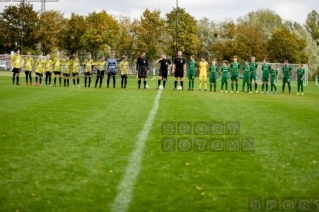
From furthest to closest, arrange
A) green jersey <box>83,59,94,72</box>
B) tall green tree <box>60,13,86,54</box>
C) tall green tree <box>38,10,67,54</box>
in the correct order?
tall green tree <box>60,13,86,54</box>, tall green tree <box>38,10,67,54</box>, green jersey <box>83,59,94,72</box>

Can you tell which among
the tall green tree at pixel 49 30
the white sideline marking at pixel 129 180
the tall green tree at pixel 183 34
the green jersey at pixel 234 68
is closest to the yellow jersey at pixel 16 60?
the green jersey at pixel 234 68

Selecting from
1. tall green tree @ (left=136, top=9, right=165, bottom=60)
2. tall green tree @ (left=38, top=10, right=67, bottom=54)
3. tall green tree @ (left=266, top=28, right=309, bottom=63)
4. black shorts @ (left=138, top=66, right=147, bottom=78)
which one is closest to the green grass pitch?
black shorts @ (left=138, top=66, right=147, bottom=78)

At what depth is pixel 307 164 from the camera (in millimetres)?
6070

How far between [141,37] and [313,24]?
6594 cm

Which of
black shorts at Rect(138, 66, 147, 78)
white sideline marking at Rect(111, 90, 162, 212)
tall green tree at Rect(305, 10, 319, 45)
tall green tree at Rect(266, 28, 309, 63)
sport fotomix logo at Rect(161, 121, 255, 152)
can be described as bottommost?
white sideline marking at Rect(111, 90, 162, 212)

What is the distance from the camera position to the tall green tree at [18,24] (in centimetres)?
Answer: 5481

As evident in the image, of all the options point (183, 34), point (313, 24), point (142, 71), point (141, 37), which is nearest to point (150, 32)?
point (141, 37)

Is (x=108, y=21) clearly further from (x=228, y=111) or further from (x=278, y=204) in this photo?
(x=278, y=204)

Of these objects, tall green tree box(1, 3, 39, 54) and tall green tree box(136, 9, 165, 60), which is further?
tall green tree box(136, 9, 165, 60)

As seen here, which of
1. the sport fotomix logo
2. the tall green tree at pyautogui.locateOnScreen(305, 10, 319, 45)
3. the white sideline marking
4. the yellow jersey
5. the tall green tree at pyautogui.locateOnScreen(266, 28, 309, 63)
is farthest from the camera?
the tall green tree at pyautogui.locateOnScreen(305, 10, 319, 45)

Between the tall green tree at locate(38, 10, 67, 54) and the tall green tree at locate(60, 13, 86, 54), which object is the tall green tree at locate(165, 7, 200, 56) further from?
the tall green tree at locate(38, 10, 67, 54)

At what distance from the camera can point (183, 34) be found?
63531 mm

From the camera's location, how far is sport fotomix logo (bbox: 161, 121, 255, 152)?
7.01 metres

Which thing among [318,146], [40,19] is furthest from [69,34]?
[318,146]
